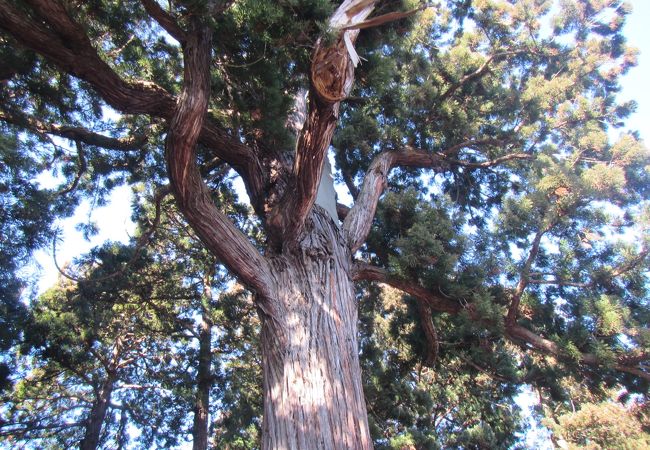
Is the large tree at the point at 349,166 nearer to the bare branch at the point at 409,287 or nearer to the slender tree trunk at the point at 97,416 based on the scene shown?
the bare branch at the point at 409,287

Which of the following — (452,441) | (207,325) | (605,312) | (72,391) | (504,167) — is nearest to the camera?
(605,312)

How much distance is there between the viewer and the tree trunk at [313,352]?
2439 mm

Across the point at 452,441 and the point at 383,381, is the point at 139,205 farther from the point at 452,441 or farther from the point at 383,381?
the point at 452,441

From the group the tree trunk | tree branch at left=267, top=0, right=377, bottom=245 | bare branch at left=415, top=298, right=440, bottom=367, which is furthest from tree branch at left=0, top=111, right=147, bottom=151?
bare branch at left=415, top=298, right=440, bottom=367

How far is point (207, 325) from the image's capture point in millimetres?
8758

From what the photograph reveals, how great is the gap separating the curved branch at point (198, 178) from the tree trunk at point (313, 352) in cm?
23

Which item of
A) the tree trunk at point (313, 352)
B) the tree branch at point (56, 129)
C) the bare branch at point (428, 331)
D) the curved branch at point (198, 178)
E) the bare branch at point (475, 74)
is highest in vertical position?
the bare branch at point (475, 74)

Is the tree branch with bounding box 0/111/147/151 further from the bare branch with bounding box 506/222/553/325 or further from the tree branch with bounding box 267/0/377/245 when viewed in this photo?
the bare branch with bounding box 506/222/553/325

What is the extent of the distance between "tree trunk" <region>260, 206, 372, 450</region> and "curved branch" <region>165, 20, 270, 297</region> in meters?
0.23

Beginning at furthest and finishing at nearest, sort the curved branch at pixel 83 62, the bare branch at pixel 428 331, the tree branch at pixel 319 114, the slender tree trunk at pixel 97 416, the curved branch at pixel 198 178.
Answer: the slender tree trunk at pixel 97 416
the bare branch at pixel 428 331
the curved branch at pixel 198 178
the curved branch at pixel 83 62
the tree branch at pixel 319 114

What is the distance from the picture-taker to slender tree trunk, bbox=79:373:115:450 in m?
8.16

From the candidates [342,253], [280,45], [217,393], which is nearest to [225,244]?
[342,253]

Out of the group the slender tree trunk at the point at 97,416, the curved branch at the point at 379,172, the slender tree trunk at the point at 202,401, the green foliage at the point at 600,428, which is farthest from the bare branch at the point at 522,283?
the slender tree trunk at the point at 97,416

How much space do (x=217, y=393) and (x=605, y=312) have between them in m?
6.84
